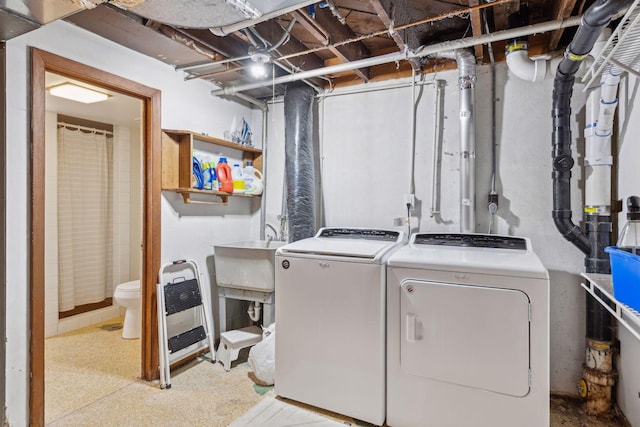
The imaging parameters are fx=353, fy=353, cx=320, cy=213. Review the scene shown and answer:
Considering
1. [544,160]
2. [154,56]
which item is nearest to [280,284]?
[154,56]

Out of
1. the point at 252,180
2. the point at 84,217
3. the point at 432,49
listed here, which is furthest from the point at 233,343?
the point at 432,49

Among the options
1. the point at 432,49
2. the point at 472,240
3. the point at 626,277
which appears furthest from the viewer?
the point at 472,240

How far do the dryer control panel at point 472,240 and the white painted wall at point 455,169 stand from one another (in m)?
0.25

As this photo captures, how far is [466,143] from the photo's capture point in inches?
97.0

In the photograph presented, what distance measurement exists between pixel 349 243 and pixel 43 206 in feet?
5.95

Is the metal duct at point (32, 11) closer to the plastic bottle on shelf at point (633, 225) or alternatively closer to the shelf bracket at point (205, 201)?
the shelf bracket at point (205, 201)

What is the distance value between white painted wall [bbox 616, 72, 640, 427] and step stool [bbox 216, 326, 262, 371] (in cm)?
238

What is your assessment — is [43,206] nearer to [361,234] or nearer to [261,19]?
[261,19]

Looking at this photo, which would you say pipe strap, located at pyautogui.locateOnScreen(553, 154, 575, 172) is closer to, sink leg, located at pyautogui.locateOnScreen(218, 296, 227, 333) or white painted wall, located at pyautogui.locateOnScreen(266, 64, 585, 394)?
white painted wall, located at pyautogui.locateOnScreen(266, 64, 585, 394)

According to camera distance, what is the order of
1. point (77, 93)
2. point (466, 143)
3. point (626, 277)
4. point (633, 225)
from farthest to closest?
point (77, 93), point (466, 143), point (633, 225), point (626, 277)

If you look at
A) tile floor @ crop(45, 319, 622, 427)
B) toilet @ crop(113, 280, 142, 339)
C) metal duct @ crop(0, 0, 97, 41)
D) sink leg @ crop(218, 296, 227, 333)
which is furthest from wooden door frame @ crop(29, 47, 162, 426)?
toilet @ crop(113, 280, 142, 339)

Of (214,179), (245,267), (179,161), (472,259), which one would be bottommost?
(245,267)

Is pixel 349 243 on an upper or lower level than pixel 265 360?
upper

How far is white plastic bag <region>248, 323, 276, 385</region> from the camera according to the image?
8.14 feet
